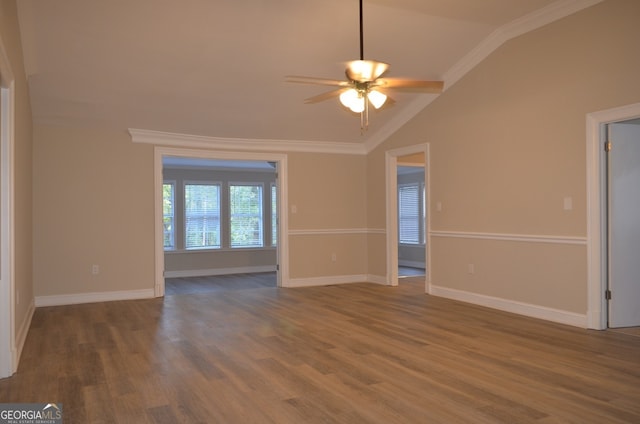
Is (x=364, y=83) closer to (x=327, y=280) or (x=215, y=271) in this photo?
(x=327, y=280)

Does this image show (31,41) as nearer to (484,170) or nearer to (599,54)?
(484,170)

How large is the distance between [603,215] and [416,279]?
4076 mm

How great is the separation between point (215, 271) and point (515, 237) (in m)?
6.60

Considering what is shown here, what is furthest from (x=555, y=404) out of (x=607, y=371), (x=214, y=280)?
(x=214, y=280)

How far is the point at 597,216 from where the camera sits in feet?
14.9

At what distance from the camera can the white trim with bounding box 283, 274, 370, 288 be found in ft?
25.1

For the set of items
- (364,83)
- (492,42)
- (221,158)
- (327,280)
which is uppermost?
(492,42)

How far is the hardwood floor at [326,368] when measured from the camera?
8.85 feet

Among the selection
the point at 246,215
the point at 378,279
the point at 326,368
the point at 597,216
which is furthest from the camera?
the point at 246,215

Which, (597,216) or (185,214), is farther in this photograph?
(185,214)

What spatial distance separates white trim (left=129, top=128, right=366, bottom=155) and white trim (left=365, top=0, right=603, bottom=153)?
2.86ft

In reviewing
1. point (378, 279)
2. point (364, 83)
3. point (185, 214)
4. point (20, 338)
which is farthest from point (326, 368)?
point (185, 214)

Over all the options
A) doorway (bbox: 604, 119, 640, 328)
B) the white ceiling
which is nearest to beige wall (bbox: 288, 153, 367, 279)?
the white ceiling

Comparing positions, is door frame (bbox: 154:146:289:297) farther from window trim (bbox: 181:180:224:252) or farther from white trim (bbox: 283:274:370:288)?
window trim (bbox: 181:180:224:252)
